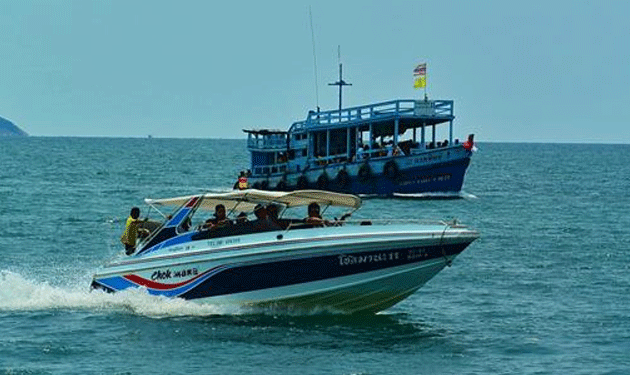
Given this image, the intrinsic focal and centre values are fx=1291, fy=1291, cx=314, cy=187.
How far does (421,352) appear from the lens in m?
19.7

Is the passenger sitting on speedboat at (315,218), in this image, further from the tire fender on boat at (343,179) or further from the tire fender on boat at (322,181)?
the tire fender on boat at (322,181)

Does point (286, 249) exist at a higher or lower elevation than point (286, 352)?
higher

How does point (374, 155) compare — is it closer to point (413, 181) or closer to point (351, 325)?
point (413, 181)

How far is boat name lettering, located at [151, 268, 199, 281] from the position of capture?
21.4m

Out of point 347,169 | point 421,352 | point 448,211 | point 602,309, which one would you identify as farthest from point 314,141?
point 421,352

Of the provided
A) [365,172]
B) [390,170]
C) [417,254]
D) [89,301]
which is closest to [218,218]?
[89,301]

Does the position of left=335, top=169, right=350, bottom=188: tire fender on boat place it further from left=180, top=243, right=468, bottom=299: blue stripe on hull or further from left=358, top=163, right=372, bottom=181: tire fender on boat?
left=180, top=243, right=468, bottom=299: blue stripe on hull

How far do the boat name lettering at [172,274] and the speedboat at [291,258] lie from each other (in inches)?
0.7

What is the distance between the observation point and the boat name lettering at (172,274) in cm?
2142

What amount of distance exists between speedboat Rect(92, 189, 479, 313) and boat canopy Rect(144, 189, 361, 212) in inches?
0.9

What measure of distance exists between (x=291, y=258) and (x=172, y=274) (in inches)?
87.0

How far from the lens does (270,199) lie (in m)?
Answer: 21.8

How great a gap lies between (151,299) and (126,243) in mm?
1360

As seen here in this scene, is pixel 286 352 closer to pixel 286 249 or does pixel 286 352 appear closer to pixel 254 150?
pixel 286 249
